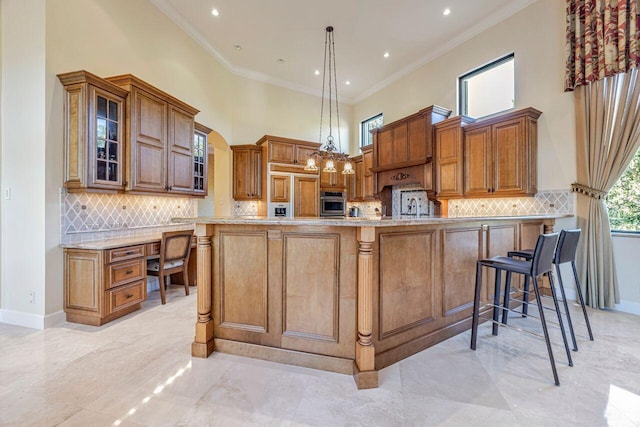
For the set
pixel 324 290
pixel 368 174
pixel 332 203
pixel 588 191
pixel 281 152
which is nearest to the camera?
pixel 324 290

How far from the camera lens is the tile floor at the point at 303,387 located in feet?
4.99

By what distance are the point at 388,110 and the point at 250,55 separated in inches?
123

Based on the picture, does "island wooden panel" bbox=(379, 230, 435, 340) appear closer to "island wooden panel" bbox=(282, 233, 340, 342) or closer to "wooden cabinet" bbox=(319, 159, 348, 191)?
"island wooden panel" bbox=(282, 233, 340, 342)

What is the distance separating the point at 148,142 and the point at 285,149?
2711 millimetres

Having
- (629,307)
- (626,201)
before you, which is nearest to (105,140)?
(626,201)

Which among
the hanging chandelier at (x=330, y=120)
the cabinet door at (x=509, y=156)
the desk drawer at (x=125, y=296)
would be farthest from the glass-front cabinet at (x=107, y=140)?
the cabinet door at (x=509, y=156)

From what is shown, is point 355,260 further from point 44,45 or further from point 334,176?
point 334,176

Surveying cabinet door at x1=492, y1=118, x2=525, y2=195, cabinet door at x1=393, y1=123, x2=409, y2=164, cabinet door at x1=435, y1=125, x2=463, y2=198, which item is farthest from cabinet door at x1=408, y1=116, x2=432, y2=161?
cabinet door at x1=492, y1=118, x2=525, y2=195

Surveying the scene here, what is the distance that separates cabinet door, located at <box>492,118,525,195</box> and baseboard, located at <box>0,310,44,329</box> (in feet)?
17.7

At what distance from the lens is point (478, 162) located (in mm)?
3939

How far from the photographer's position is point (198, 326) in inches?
85.7

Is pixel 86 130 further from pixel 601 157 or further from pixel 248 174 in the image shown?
pixel 601 157

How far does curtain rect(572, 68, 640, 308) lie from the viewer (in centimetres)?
292

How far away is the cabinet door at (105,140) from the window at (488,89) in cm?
497
